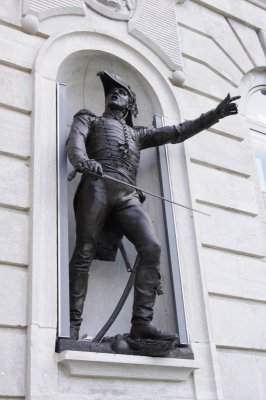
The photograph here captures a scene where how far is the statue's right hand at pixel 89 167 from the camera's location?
5203 millimetres

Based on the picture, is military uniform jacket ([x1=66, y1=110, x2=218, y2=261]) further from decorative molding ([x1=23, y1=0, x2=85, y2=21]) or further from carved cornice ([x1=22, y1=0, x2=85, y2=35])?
decorative molding ([x1=23, y1=0, x2=85, y2=21])

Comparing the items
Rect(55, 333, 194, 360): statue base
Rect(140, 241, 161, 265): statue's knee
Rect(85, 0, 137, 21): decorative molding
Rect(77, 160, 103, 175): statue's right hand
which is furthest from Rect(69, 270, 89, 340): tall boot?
Rect(85, 0, 137, 21): decorative molding

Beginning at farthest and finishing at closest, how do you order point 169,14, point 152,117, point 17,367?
point 169,14 → point 152,117 → point 17,367

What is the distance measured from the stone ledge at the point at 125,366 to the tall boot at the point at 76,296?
35 centimetres

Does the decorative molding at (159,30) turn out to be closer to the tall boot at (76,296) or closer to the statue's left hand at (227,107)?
the statue's left hand at (227,107)

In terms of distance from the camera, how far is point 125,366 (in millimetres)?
5004

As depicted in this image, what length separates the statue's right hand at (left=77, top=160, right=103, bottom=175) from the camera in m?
5.20

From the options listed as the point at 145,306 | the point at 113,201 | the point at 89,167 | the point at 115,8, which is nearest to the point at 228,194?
the point at 113,201

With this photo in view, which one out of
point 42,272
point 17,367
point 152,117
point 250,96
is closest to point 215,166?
point 152,117

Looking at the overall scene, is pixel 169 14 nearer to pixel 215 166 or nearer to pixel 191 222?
pixel 215 166

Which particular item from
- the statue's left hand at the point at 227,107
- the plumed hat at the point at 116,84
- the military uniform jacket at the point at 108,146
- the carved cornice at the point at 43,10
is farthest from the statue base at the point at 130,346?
the carved cornice at the point at 43,10

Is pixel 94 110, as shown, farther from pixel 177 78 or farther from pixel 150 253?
pixel 150 253

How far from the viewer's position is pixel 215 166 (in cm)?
704

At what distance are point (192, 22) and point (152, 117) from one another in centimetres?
199
